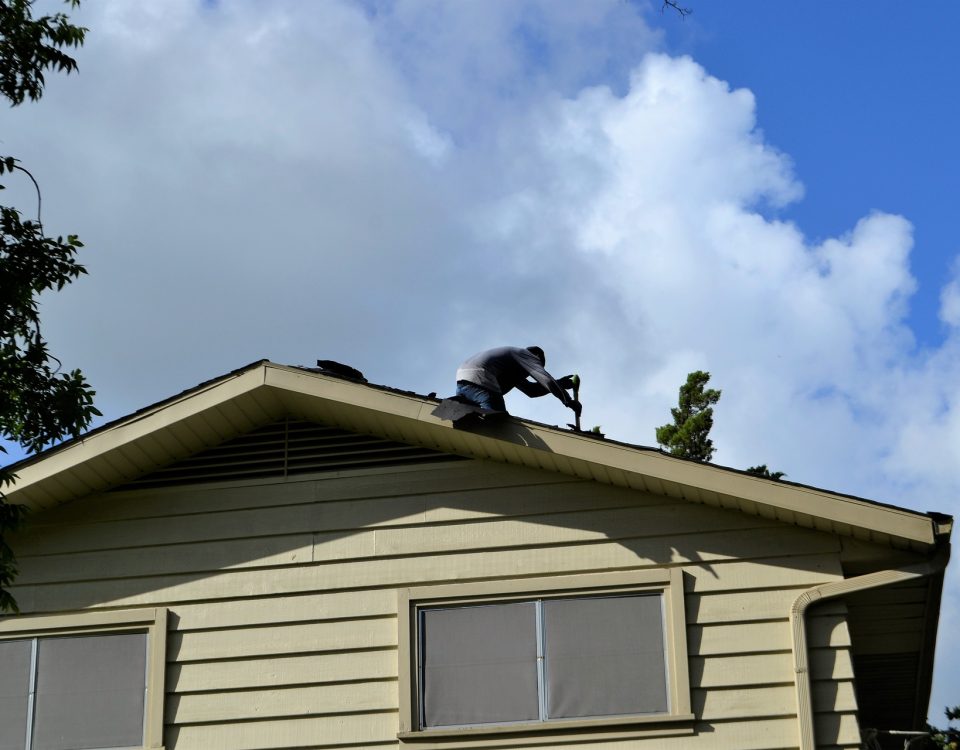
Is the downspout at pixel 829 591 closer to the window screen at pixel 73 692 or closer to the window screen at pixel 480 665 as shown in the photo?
the window screen at pixel 480 665

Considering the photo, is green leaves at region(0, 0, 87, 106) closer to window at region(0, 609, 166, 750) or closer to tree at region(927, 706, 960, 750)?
window at region(0, 609, 166, 750)

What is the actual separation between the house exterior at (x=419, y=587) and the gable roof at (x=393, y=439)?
2cm

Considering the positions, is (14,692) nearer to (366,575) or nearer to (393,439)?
(366,575)

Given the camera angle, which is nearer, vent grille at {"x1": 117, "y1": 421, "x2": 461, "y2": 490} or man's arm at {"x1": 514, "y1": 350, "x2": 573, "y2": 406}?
vent grille at {"x1": 117, "y1": 421, "x2": 461, "y2": 490}

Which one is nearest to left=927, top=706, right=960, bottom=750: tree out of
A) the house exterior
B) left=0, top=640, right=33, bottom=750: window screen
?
the house exterior

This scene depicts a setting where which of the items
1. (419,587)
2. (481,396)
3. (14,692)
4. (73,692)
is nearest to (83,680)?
(73,692)

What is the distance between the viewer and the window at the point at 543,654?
9.64 metres

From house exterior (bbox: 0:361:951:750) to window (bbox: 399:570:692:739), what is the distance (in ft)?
0.05

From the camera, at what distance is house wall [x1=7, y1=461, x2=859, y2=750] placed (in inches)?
376

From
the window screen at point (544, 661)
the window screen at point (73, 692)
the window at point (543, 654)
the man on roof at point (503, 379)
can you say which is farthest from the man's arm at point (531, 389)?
the window screen at point (73, 692)

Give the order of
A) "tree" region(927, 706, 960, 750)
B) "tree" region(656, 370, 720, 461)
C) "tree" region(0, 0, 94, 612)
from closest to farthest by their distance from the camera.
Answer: "tree" region(0, 0, 94, 612), "tree" region(927, 706, 960, 750), "tree" region(656, 370, 720, 461)

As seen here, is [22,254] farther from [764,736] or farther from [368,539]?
[764,736]

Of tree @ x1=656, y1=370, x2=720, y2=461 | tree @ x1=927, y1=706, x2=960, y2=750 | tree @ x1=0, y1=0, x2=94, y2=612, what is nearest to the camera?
tree @ x1=0, y1=0, x2=94, y2=612

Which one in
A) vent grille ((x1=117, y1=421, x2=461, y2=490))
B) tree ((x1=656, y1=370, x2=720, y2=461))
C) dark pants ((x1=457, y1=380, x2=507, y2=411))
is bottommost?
vent grille ((x1=117, y1=421, x2=461, y2=490))
